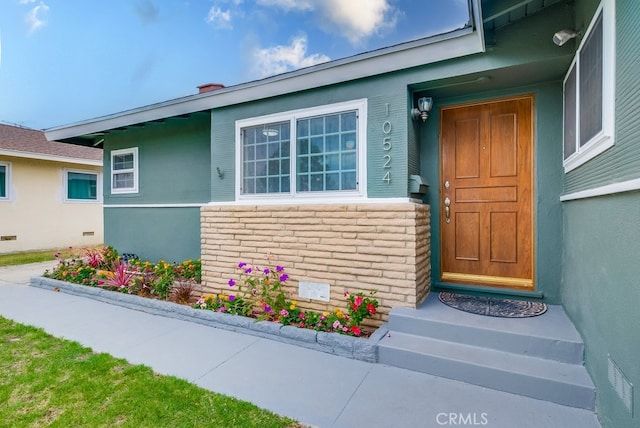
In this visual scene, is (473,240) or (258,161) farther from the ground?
(258,161)

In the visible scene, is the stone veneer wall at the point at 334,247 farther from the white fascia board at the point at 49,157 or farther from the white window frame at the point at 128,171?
the white fascia board at the point at 49,157

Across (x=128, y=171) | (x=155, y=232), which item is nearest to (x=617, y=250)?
(x=155, y=232)

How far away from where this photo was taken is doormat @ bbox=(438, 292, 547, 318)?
3.16 m

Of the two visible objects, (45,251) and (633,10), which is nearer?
(633,10)

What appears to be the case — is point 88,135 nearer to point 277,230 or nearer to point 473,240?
point 277,230

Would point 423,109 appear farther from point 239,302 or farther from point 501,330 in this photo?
point 239,302

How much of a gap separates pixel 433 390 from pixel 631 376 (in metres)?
1.26

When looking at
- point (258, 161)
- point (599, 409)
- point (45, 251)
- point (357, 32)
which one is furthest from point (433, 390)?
point (357, 32)

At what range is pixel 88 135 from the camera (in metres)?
6.93

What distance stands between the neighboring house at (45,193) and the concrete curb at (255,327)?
22.7 ft

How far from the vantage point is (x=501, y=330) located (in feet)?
9.07

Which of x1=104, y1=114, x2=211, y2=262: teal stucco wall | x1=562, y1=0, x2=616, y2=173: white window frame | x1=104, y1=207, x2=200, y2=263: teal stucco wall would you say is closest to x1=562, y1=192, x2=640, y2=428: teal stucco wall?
x1=562, y1=0, x2=616, y2=173: white window frame

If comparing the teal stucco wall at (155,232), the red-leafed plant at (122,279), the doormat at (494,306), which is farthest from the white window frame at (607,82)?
the red-leafed plant at (122,279)

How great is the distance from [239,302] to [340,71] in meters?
3.11
